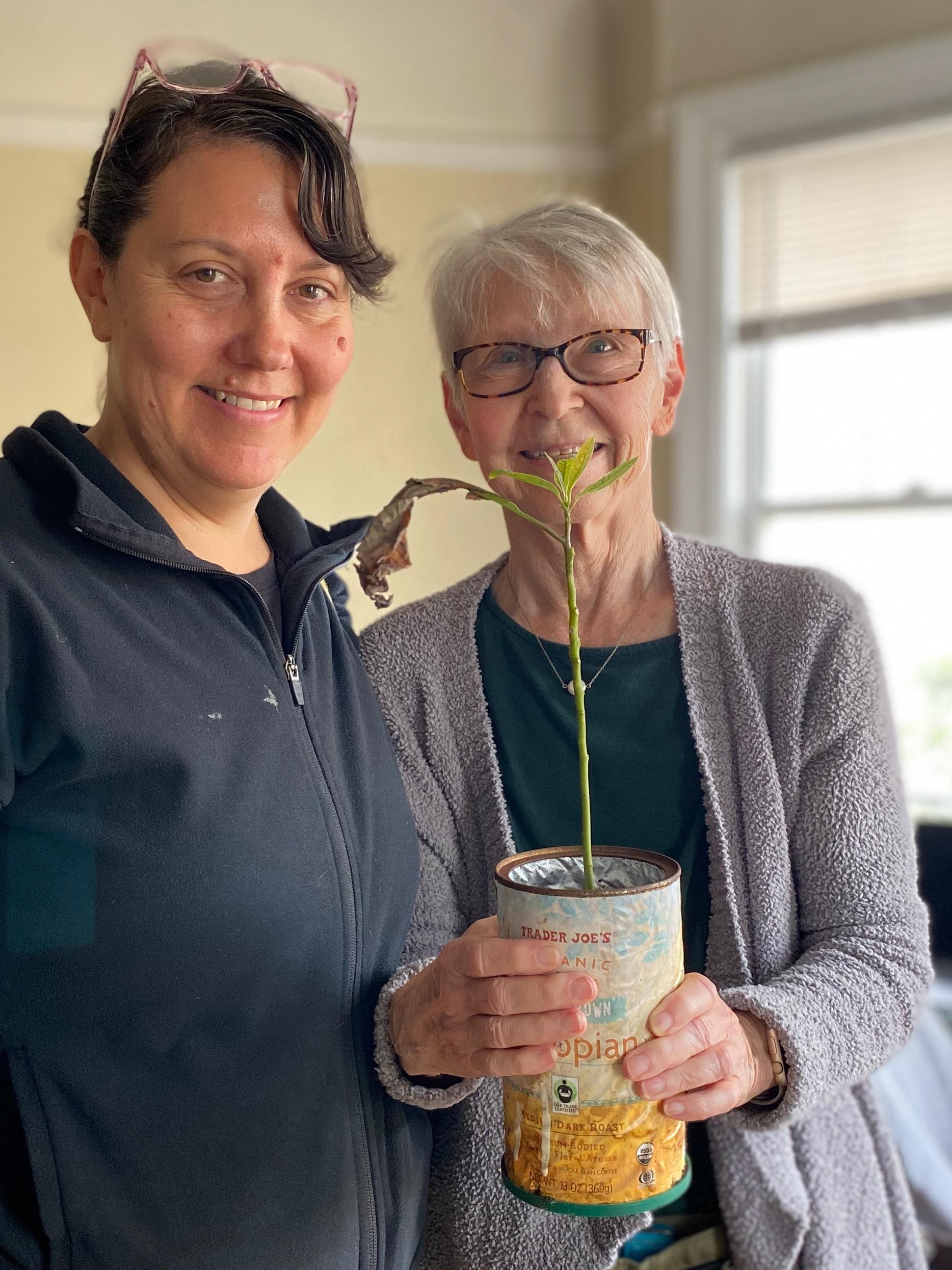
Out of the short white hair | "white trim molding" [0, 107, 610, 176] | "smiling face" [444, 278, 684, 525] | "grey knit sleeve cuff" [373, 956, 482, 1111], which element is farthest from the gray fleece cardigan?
"white trim molding" [0, 107, 610, 176]

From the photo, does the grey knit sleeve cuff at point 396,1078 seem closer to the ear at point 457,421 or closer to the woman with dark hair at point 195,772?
the woman with dark hair at point 195,772

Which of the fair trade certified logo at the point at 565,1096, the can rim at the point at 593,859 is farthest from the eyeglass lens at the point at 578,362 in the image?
the fair trade certified logo at the point at 565,1096

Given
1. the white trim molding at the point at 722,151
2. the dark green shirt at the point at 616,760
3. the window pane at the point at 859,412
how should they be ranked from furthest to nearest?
1. the window pane at the point at 859,412
2. the white trim molding at the point at 722,151
3. the dark green shirt at the point at 616,760

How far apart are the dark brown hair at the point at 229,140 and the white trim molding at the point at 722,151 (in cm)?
Answer: 206

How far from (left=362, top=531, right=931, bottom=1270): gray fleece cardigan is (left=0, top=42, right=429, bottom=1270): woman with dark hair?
0.06m

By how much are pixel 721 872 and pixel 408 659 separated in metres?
0.32

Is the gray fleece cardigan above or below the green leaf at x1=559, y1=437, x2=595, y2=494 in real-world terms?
below

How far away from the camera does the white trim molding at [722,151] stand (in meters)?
2.53

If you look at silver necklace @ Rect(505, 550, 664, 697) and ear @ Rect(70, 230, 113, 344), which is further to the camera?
silver necklace @ Rect(505, 550, 664, 697)

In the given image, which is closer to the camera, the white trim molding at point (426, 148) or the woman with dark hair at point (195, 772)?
the woman with dark hair at point (195, 772)

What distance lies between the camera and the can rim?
67 centimetres

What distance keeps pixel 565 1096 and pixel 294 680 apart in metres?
0.35

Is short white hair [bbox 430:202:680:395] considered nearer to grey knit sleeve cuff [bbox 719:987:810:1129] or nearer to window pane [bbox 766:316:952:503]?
grey knit sleeve cuff [bbox 719:987:810:1129]

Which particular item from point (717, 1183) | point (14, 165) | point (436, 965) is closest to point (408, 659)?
point (436, 965)
